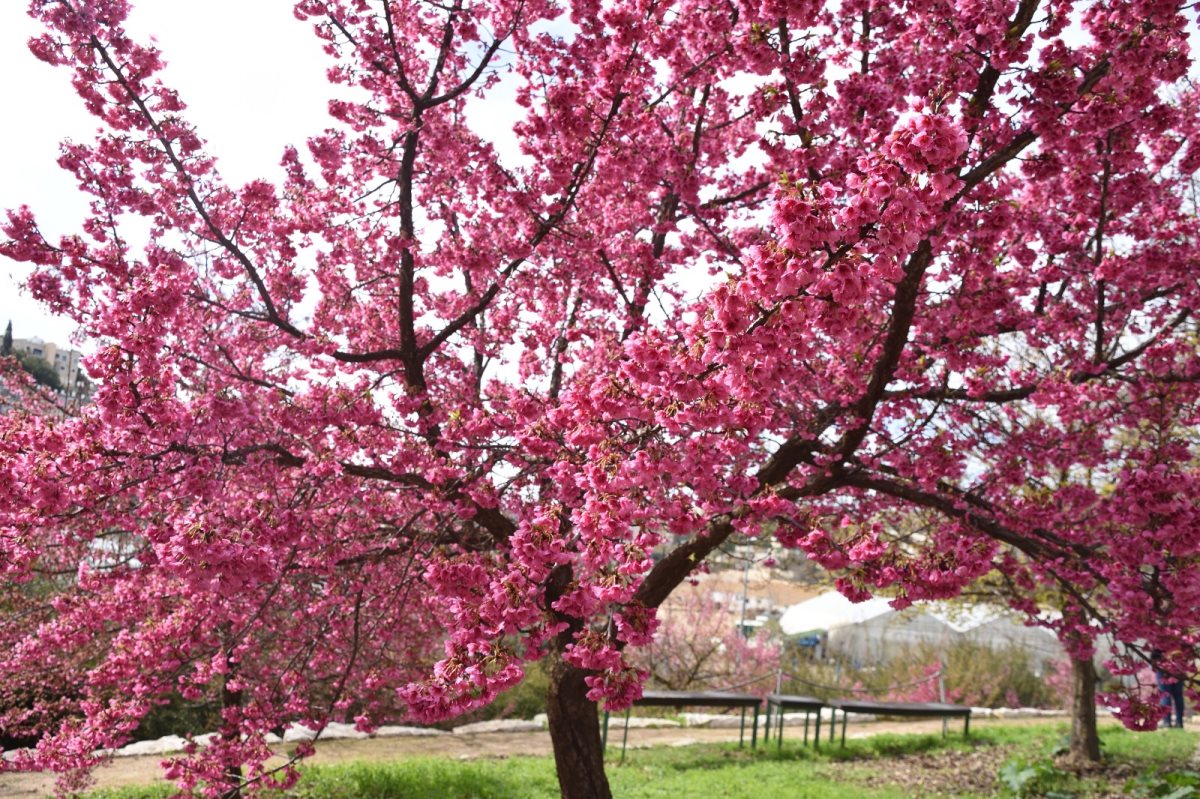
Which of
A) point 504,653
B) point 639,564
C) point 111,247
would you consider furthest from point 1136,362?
point 111,247

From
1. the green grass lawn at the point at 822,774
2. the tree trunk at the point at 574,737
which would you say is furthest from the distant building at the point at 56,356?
the tree trunk at the point at 574,737

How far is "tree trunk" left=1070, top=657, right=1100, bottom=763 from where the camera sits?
961 cm

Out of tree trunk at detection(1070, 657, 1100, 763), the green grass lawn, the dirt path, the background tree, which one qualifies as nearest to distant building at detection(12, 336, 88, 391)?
the dirt path

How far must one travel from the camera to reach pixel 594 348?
623cm

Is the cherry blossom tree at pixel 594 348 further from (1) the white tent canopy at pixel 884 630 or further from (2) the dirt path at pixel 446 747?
(1) the white tent canopy at pixel 884 630

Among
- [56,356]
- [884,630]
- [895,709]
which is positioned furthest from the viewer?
[56,356]

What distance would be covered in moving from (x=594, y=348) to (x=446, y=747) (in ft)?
21.6

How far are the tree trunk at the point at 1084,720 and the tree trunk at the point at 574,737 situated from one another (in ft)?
23.3

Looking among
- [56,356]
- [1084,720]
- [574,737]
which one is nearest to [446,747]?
[574,737]

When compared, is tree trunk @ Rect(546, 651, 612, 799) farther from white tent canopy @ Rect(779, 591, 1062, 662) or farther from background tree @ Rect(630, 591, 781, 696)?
white tent canopy @ Rect(779, 591, 1062, 662)

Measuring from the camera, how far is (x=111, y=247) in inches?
196

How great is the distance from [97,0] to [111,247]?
54.6 inches

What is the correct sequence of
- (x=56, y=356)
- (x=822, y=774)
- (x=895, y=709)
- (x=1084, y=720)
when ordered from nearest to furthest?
(x=822, y=774), (x=1084, y=720), (x=895, y=709), (x=56, y=356)

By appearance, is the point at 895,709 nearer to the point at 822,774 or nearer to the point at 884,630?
the point at 822,774
